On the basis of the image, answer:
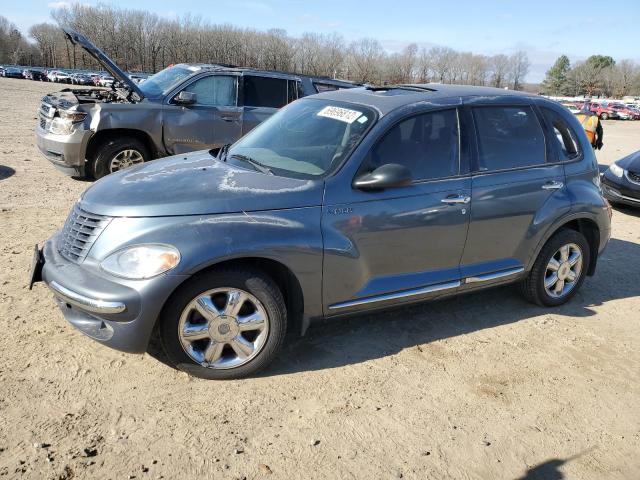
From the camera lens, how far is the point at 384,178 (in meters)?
3.55

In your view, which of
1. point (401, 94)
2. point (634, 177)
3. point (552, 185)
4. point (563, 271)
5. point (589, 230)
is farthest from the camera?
point (634, 177)

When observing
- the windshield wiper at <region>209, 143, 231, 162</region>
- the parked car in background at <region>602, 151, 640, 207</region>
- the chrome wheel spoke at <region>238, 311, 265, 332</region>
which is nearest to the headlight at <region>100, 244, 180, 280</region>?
the chrome wheel spoke at <region>238, 311, 265, 332</region>

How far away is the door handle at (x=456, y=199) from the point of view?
396 cm

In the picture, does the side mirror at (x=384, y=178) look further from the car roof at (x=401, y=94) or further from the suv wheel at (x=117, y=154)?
the suv wheel at (x=117, y=154)

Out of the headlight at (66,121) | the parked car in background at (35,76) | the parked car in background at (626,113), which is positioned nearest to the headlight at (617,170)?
the headlight at (66,121)

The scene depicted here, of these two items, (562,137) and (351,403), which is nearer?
(351,403)

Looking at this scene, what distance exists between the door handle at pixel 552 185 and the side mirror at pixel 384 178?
1511 mm

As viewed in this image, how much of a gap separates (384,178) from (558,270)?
2.21 meters

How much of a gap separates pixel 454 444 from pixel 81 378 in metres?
2.22

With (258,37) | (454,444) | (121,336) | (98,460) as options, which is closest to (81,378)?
(121,336)

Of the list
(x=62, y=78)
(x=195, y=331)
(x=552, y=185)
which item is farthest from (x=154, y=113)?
(x=62, y=78)

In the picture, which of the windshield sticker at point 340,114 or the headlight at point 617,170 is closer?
the windshield sticker at point 340,114

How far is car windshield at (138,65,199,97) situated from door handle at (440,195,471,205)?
5741 mm

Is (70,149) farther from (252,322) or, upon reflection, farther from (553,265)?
(553,265)
